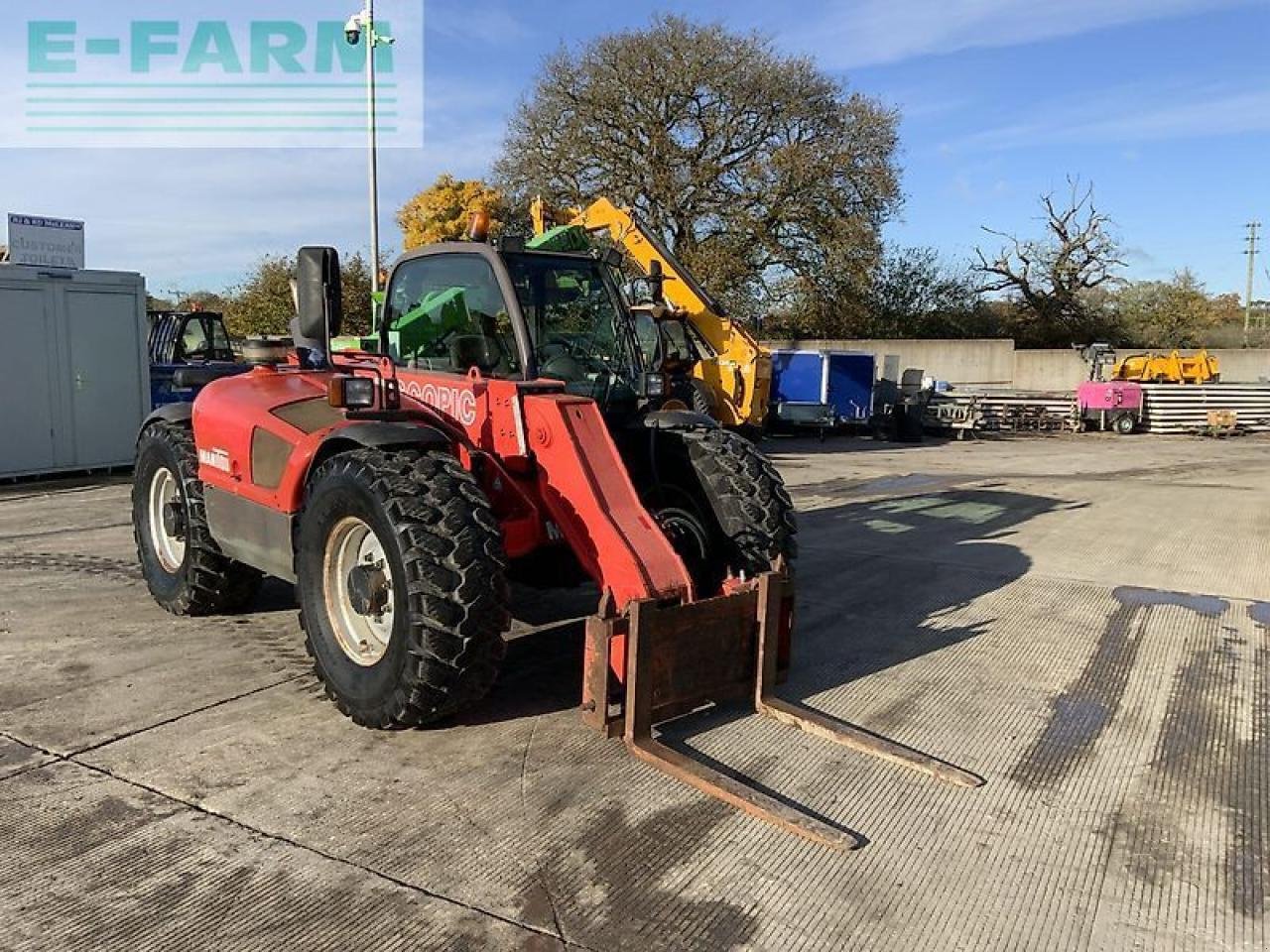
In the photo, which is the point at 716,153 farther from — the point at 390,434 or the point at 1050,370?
the point at 390,434

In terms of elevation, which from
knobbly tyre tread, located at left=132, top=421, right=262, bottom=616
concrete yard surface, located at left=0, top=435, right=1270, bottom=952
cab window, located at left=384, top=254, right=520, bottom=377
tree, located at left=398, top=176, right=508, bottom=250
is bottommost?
concrete yard surface, located at left=0, top=435, right=1270, bottom=952

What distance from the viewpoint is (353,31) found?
66.8 feet

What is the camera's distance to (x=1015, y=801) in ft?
11.7

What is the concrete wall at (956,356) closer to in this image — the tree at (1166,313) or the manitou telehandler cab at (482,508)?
the tree at (1166,313)

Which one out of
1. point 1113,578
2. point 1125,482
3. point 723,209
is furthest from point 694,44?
point 1113,578

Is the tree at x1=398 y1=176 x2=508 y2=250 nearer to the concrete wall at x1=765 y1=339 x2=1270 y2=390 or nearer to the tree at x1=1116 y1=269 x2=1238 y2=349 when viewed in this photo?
the concrete wall at x1=765 y1=339 x2=1270 y2=390

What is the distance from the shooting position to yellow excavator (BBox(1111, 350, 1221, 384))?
85.2 feet

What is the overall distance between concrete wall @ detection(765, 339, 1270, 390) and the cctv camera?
14.2 metres

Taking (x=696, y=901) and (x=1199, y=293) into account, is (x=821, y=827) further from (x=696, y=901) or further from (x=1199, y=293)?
(x=1199, y=293)

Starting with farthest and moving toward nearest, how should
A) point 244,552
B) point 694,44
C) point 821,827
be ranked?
point 694,44 < point 244,552 < point 821,827

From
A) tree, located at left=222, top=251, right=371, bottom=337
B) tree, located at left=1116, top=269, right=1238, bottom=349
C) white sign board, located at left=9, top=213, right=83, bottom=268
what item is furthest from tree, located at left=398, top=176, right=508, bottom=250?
tree, located at left=1116, top=269, right=1238, bottom=349

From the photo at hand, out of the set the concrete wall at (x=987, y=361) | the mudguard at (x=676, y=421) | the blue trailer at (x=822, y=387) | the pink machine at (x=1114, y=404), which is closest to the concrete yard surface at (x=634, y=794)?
the mudguard at (x=676, y=421)

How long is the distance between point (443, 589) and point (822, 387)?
1820cm

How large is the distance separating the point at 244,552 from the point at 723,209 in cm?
2407
